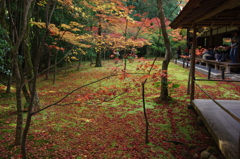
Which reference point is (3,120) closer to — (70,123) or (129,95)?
(70,123)

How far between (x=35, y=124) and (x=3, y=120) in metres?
1.10

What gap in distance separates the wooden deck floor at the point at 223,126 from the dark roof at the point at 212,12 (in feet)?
7.38

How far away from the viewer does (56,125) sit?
211 inches

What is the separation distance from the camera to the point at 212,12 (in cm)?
408

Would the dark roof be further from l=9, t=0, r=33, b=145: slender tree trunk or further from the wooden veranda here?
l=9, t=0, r=33, b=145: slender tree trunk

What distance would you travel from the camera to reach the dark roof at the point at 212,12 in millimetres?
3515

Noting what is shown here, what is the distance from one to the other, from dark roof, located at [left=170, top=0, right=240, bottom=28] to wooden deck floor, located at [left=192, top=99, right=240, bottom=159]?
2250 millimetres

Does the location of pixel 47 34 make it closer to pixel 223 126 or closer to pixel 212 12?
pixel 212 12

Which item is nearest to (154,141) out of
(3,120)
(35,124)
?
(35,124)

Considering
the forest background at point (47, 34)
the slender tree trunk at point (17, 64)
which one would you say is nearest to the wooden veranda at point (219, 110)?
the forest background at point (47, 34)

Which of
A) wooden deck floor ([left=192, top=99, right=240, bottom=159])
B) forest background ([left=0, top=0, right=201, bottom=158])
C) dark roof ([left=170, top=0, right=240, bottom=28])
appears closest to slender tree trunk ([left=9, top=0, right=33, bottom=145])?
forest background ([left=0, top=0, right=201, bottom=158])

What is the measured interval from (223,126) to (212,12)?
2391mm

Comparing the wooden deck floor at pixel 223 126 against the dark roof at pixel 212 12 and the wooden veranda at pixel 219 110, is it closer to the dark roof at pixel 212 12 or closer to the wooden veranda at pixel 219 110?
the wooden veranda at pixel 219 110

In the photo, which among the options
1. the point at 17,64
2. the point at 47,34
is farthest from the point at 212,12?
the point at 17,64
